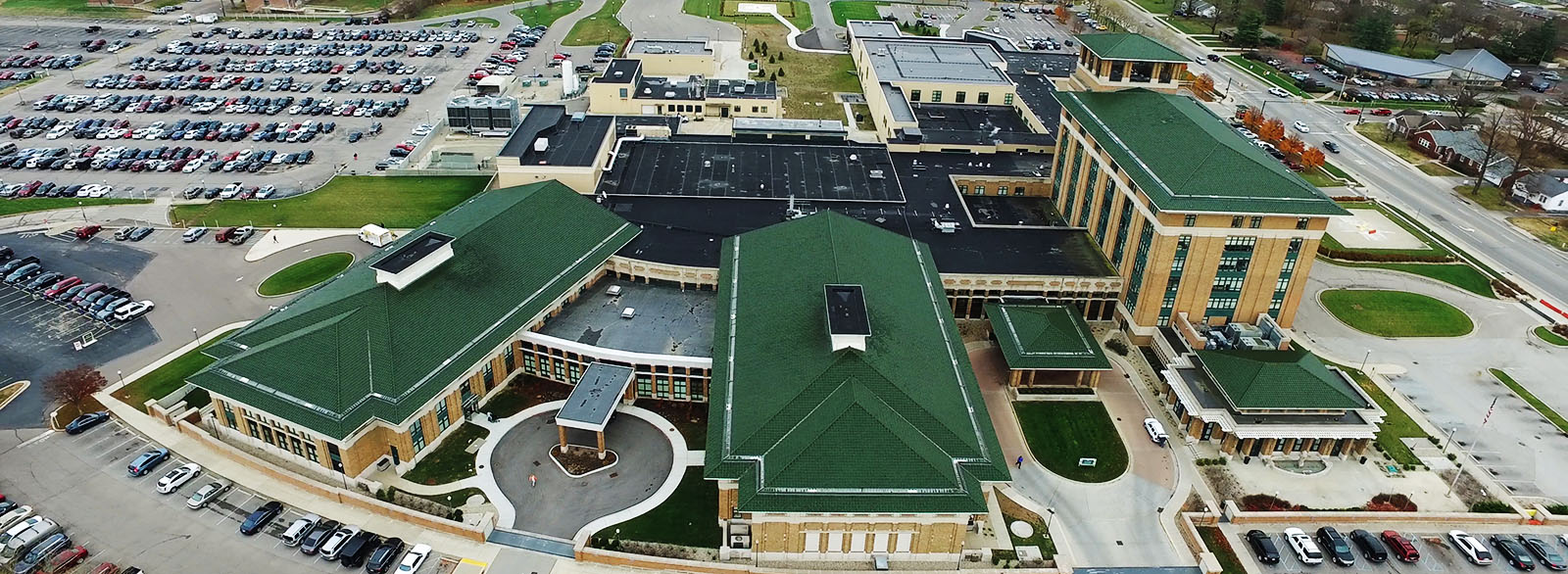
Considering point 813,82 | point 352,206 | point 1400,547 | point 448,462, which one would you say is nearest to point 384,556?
point 448,462

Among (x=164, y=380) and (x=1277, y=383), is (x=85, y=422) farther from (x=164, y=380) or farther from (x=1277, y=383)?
(x=1277, y=383)

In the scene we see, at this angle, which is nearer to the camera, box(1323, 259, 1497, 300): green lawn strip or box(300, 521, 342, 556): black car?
box(300, 521, 342, 556): black car

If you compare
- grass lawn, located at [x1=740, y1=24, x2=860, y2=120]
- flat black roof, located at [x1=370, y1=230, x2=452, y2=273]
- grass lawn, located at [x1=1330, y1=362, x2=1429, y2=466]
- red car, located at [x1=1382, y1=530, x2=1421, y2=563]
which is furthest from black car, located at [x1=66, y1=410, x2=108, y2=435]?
grass lawn, located at [x1=740, y1=24, x2=860, y2=120]

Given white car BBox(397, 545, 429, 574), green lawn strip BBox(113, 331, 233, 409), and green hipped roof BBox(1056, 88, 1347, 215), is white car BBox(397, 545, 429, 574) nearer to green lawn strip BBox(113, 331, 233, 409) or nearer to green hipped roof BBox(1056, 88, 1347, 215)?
green lawn strip BBox(113, 331, 233, 409)

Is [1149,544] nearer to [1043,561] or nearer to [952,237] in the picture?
[1043,561]

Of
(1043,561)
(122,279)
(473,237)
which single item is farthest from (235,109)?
(1043,561)

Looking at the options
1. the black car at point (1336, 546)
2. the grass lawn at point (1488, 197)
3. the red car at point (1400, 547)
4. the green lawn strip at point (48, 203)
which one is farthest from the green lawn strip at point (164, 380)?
the grass lawn at point (1488, 197)
